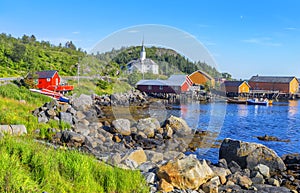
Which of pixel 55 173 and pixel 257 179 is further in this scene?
pixel 257 179

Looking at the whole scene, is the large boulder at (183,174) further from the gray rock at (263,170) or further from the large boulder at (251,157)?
the large boulder at (251,157)

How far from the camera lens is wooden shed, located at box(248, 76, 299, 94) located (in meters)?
76.9

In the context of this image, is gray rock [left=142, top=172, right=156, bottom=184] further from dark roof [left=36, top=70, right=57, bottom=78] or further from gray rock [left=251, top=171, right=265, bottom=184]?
dark roof [left=36, top=70, right=57, bottom=78]

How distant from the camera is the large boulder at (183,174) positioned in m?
8.73

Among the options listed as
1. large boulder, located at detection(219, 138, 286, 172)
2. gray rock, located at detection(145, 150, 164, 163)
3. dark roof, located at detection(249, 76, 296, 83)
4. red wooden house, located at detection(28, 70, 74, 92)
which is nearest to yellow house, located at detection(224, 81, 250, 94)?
dark roof, located at detection(249, 76, 296, 83)

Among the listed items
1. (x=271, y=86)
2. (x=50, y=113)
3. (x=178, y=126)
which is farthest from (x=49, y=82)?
(x=271, y=86)

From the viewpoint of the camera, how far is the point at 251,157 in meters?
13.0

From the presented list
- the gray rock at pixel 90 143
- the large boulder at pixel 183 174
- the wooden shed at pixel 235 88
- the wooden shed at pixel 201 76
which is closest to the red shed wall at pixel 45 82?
the wooden shed at pixel 201 76

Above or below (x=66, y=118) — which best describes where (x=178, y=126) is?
below

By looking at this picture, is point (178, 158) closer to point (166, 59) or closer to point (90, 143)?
point (166, 59)

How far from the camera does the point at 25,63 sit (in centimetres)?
5325

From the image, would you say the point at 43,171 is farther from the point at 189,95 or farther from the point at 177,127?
the point at 189,95

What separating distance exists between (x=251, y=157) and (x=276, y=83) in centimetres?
7063

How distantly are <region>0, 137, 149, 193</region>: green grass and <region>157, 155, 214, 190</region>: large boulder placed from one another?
3.21 feet
